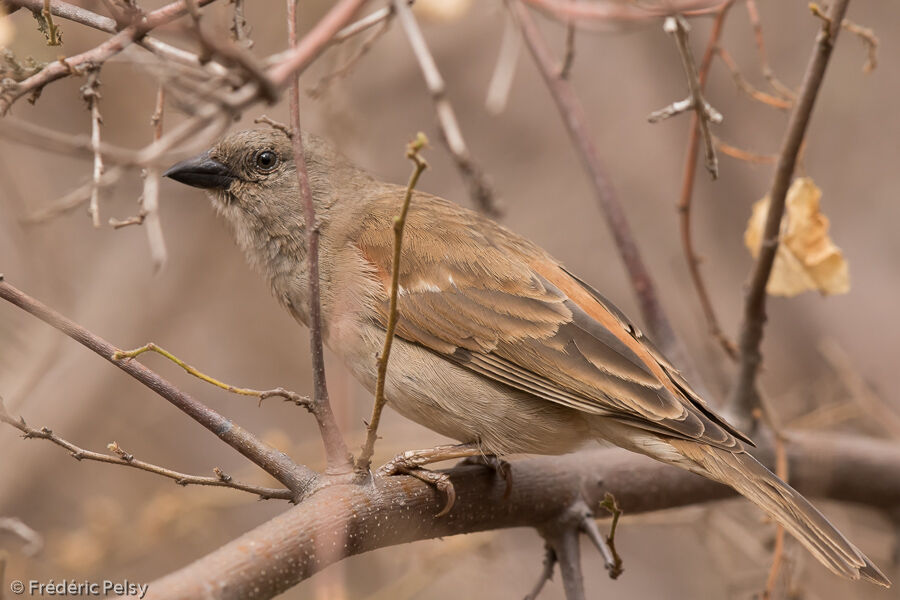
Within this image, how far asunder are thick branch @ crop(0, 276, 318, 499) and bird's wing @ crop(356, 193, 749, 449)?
993 mm

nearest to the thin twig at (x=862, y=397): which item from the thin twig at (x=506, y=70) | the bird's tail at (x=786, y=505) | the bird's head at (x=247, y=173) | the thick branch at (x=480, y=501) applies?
the thick branch at (x=480, y=501)

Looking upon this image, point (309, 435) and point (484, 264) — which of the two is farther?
point (309, 435)

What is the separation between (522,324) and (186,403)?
1.45 m

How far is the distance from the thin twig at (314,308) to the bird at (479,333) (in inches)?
27.4

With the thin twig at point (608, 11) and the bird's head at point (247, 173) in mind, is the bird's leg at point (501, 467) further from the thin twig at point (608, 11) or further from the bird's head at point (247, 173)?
the thin twig at point (608, 11)

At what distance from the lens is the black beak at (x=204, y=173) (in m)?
3.82

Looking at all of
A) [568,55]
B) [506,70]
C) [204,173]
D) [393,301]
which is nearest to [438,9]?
[568,55]

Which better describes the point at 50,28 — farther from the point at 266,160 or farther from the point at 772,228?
the point at 772,228

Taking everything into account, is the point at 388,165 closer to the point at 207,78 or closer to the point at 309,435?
the point at 309,435

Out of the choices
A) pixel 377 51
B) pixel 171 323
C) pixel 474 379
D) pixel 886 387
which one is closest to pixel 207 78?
pixel 474 379

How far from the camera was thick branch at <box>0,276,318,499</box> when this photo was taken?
230cm

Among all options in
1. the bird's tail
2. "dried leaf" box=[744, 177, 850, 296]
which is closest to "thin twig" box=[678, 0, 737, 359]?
"dried leaf" box=[744, 177, 850, 296]

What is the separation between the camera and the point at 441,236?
3.73 meters

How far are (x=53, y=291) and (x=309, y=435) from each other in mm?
2292
